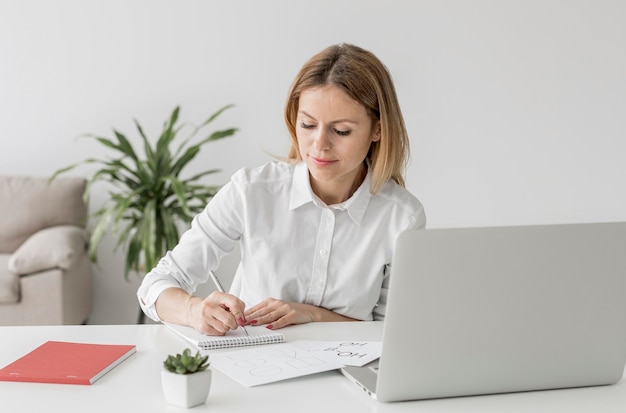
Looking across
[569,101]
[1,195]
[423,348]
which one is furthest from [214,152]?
[423,348]

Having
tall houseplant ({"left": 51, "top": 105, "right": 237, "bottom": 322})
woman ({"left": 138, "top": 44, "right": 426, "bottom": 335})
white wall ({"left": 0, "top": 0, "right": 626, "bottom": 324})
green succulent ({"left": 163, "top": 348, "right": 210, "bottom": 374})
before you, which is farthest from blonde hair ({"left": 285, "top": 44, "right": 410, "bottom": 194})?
white wall ({"left": 0, "top": 0, "right": 626, "bottom": 324})

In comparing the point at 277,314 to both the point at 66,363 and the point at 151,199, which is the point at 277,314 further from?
the point at 151,199

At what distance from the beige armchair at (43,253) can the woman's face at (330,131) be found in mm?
2515

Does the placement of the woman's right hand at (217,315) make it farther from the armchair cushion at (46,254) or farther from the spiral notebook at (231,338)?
the armchair cushion at (46,254)

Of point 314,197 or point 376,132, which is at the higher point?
point 376,132

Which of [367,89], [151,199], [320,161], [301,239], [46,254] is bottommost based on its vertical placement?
[46,254]

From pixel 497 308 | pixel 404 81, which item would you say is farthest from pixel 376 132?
pixel 404 81

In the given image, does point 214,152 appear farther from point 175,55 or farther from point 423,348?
point 423,348

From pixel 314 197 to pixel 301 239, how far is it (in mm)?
107

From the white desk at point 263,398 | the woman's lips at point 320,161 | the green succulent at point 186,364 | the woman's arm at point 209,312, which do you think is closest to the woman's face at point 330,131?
the woman's lips at point 320,161

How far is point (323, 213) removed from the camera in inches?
79.1

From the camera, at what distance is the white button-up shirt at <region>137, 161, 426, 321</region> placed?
6.52 ft

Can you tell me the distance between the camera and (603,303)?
50.6 inches

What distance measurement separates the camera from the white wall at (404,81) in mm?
4688
